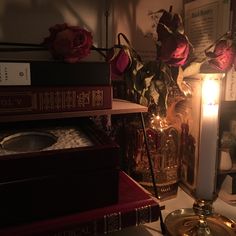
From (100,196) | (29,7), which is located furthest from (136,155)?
(29,7)

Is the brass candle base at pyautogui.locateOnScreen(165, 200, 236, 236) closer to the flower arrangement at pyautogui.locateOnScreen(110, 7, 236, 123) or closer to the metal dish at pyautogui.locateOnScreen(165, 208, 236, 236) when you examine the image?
the metal dish at pyautogui.locateOnScreen(165, 208, 236, 236)

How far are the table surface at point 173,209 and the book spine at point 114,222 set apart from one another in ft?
0.31

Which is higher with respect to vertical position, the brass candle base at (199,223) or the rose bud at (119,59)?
the rose bud at (119,59)

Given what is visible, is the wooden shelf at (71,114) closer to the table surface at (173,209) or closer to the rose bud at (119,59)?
the rose bud at (119,59)

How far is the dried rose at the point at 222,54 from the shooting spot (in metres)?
0.73

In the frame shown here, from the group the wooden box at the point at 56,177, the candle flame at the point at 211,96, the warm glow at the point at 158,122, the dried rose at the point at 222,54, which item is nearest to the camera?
Result: the wooden box at the point at 56,177

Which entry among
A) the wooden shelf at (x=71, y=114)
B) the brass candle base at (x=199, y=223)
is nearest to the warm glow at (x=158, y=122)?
the wooden shelf at (x=71, y=114)

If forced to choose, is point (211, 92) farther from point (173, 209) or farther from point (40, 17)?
point (40, 17)

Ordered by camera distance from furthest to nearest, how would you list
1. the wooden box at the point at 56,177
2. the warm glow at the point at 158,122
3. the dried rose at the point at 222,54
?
the warm glow at the point at 158,122 → the dried rose at the point at 222,54 → the wooden box at the point at 56,177

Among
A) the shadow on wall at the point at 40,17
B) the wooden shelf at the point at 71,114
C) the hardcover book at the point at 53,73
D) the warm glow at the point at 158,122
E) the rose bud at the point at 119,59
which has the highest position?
the shadow on wall at the point at 40,17

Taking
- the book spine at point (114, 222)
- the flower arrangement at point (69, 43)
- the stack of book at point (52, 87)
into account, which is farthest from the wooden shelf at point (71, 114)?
the book spine at point (114, 222)

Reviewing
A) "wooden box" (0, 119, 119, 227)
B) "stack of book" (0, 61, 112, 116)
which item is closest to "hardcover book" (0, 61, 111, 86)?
"stack of book" (0, 61, 112, 116)

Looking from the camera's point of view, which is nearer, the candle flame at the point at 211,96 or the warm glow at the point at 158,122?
the candle flame at the point at 211,96

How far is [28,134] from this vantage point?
695 millimetres
